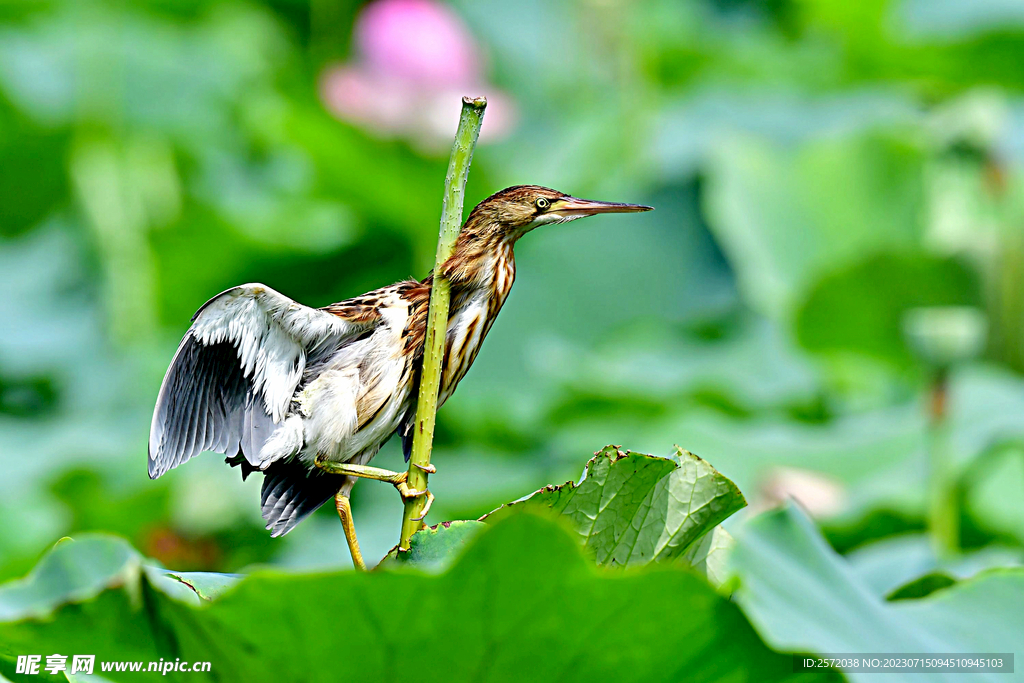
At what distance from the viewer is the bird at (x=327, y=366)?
674mm

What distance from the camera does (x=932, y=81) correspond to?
375cm

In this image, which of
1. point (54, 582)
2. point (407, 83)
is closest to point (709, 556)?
point (54, 582)

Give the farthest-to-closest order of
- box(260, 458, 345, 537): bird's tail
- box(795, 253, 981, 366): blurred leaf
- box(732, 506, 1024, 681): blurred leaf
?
box(795, 253, 981, 366): blurred leaf, box(732, 506, 1024, 681): blurred leaf, box(260, 458, 345, 537): bird's tail

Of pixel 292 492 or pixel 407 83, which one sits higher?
pixel 407 83

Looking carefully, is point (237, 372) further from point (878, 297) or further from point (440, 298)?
point (878, 297)

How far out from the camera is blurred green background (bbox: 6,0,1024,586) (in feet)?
6.86

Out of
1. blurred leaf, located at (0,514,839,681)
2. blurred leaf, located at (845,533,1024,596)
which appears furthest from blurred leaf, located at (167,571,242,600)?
blurred leaf, located at (845,533,1024,596)

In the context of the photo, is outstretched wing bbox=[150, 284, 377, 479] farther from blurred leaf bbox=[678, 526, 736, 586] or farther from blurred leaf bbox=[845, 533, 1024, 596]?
blurred leaf bbox=[845, 533, 1024, 596]

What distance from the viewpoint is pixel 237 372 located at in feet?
2.29

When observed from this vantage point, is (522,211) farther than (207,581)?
No

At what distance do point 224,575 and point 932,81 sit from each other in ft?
11.4

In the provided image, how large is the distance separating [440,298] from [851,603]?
556 millimetres

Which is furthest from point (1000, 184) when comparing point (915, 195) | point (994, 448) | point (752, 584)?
point (752, 584)

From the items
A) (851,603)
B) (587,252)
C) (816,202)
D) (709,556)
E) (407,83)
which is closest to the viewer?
(709,556)
